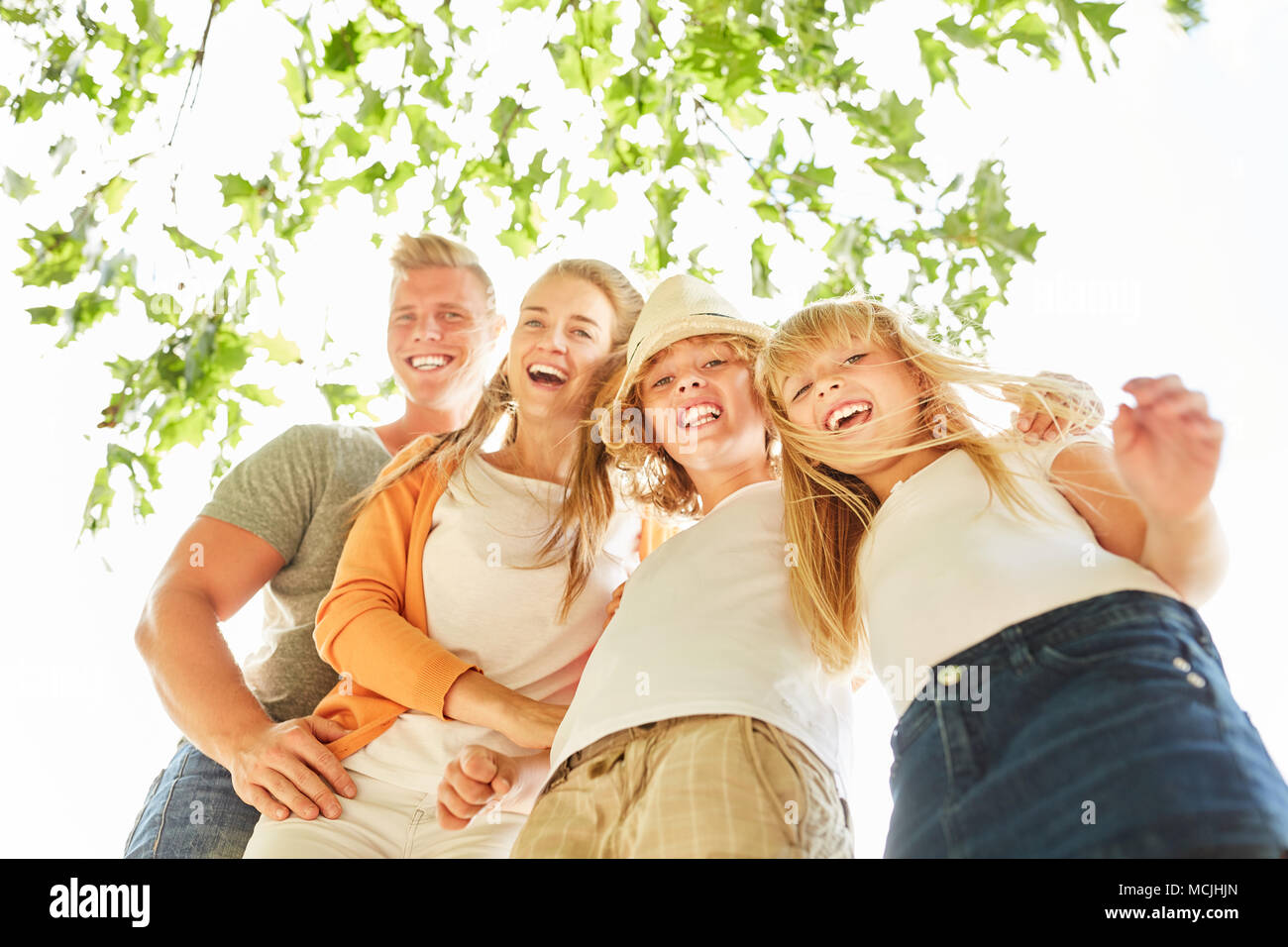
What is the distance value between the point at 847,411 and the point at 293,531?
90 centimetres

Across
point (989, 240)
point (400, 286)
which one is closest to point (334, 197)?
point (400, 286)

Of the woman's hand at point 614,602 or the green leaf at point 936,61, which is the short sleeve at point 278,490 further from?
the green leaf at point 936,61

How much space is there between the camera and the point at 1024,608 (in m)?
0.96

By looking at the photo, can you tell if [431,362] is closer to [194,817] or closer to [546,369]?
[546,369]

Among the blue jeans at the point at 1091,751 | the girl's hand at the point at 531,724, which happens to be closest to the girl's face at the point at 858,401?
the blue jeans at the point at 1091,751

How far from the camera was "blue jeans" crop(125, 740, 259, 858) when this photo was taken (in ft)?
4.45

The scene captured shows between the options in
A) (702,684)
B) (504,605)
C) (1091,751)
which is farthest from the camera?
(504,605)

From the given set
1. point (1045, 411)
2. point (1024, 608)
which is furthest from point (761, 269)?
point (1024, 608)

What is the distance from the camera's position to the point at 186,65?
1.61 metres

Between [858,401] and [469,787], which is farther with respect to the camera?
[858,401]
